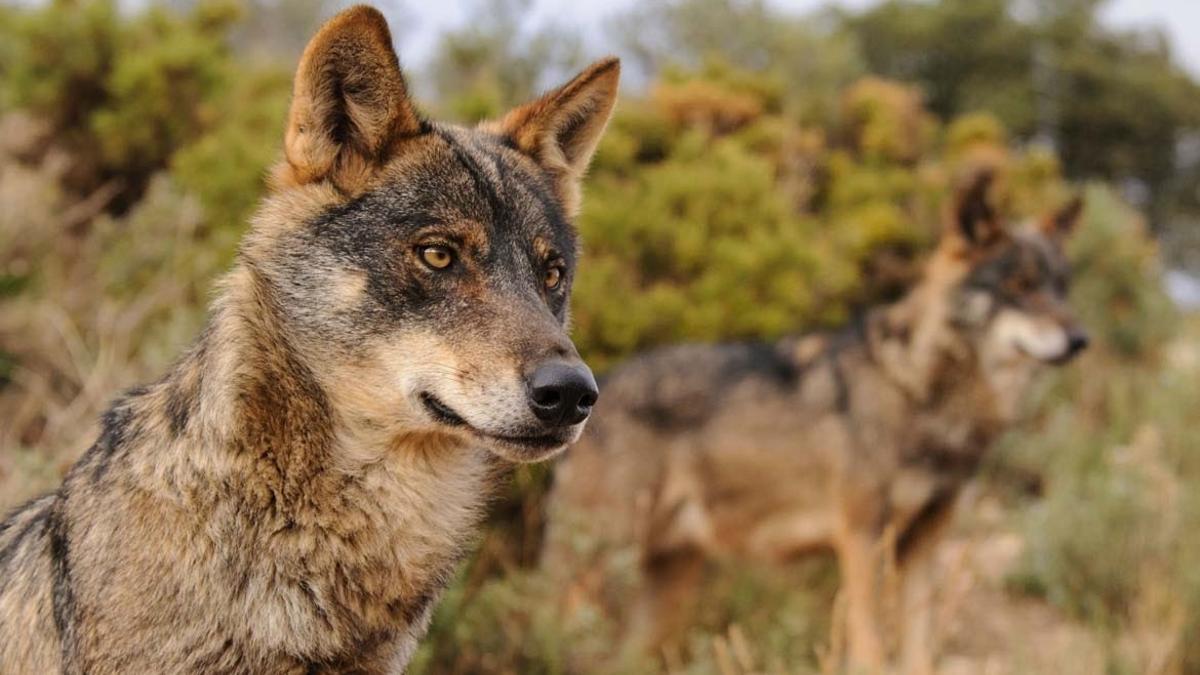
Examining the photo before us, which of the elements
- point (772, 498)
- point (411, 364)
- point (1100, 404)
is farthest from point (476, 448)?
point (1100, 404)

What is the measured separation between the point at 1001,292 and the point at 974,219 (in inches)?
17.6

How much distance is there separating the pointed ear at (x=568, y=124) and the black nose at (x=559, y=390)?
1.00 metres

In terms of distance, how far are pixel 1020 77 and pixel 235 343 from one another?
27.1m

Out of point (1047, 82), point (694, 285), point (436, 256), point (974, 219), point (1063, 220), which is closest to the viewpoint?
point (436, 256)

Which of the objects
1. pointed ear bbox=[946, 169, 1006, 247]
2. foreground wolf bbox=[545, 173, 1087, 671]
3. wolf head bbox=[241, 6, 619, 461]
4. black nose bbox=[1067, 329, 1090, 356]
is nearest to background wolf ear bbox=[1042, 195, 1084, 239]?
foreground wolf bbox=[545, 173, 1087, 671]

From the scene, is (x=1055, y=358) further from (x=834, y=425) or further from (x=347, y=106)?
(x=347, y=106)

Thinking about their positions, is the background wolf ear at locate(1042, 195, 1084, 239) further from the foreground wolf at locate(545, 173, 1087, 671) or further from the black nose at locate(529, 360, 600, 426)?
the black nose at locate(529, 360, 600, 426)

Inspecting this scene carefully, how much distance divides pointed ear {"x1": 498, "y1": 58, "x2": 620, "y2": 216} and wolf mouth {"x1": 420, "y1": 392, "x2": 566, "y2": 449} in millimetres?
987

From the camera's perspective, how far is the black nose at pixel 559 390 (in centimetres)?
255

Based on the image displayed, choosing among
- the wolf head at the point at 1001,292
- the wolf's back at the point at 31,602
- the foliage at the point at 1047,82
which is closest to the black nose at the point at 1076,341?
the wolf head at the point at 1001,292

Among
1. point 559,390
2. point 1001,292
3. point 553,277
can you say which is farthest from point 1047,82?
point 559,390

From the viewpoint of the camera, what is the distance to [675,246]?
28.0 feet

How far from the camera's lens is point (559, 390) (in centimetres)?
Answer: 256

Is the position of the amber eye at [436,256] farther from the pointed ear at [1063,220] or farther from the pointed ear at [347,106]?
the pointed ear at [1063,220]
